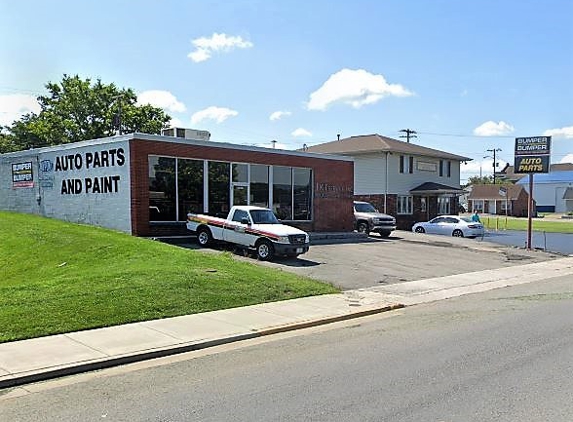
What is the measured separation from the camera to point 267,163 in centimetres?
2527

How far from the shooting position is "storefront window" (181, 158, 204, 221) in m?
22.0

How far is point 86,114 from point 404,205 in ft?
97.0

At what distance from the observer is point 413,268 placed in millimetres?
18891

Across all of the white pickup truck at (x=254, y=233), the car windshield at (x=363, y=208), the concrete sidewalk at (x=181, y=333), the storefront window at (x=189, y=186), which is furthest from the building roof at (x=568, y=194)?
the concrete sidewalk at (x=181, y=333)

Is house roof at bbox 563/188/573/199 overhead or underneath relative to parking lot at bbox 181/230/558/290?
overhead

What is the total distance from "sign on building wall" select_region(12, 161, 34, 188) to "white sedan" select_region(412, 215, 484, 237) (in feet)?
76.2

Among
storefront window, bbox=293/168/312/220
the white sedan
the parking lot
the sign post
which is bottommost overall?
the parking lot

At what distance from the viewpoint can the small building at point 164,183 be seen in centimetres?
2106

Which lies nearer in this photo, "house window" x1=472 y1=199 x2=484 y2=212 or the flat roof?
the flat roof

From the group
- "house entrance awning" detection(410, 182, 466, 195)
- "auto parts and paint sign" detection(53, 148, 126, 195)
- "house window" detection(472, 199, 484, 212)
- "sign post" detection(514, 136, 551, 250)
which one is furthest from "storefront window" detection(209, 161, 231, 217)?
"house window" detection(472, 199, 484, 212)

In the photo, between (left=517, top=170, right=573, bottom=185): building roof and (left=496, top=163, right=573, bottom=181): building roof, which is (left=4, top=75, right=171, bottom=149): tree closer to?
(left=517, top=170, right=573, bottom=185): building roof

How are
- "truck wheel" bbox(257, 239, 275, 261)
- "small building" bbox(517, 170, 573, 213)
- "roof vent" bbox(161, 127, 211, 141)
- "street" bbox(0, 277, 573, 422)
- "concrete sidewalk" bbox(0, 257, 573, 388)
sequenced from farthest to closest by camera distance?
"small building" bbox(517, 170, 573, 213), "roof vent" bbox(161, 127, 211, 141), "truck wheel" bbox(257, 239, 275, 261), "concrete sidewalk" bbox(0, 257, 573, 388), "street" bbox(0, 277, 573, 422)

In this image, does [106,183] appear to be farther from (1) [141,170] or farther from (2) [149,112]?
(2) [149,112]

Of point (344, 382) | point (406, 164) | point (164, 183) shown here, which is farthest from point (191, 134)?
point (406, 164)
